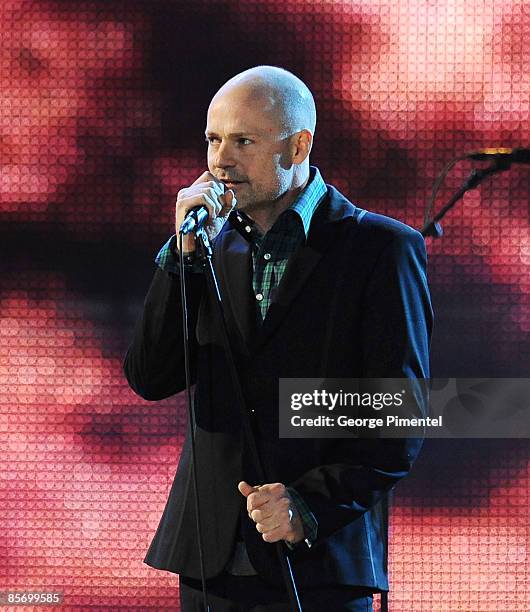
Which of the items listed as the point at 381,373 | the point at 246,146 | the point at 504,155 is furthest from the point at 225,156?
the point at 504,155

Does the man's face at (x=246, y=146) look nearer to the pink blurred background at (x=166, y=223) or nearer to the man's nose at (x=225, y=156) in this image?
the man's nose at (x=225, y=156)

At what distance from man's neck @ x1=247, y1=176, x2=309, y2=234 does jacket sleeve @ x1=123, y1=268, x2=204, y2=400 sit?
143 millimetres

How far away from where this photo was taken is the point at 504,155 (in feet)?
8.01

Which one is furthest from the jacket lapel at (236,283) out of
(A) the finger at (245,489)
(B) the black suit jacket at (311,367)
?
(A) the finger at (245,489)

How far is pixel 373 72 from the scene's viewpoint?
97.0 inches

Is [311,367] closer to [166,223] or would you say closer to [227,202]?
[227,202]

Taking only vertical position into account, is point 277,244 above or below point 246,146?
below

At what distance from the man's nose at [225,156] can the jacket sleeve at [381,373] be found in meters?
0.28

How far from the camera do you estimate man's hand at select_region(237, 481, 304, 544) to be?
1459 mm

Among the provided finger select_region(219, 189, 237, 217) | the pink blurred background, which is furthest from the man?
the pink blurred background

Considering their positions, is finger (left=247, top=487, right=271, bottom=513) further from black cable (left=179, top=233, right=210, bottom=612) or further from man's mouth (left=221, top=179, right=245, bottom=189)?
man's mouth (left=221, top=179, right=245, bottom=189)

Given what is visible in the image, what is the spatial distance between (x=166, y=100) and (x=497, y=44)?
0.78 metres

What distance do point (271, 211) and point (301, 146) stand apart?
0.39 ft

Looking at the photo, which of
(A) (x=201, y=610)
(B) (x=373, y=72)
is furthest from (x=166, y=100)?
(A) (x=201, y=610)
